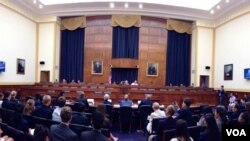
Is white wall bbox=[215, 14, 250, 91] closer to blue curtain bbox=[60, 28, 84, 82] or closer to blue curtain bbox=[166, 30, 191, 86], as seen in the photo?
blue curtain bbox=[166, 30, 191, 86]

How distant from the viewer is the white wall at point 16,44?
1315cm

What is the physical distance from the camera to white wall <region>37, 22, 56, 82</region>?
16.6 m

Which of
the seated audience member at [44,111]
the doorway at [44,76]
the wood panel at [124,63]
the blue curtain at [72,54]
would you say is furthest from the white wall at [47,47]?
the seated audience member at [44,111]

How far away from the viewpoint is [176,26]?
17.2 metres

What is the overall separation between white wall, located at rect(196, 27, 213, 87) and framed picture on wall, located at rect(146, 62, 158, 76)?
290 cm

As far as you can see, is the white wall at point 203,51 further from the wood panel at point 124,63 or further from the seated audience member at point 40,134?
the seated audience member at point 40,134

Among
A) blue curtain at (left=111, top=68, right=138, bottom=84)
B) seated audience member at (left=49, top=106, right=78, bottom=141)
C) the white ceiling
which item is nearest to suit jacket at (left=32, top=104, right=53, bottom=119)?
seated audience member at (left=49, top=106, right=78, bottom=141)

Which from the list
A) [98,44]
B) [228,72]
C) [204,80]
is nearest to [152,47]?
[98,44]

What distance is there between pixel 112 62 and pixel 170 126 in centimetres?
1222

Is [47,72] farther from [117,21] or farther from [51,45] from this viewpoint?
[117,21]

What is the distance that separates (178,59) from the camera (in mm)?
17906

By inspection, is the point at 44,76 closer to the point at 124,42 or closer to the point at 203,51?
the point at 124,42

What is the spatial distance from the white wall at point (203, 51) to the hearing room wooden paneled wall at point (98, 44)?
6.17 metres

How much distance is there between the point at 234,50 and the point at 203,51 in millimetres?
2673
